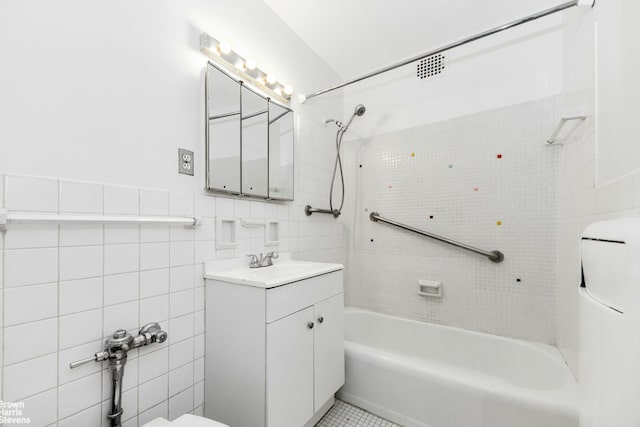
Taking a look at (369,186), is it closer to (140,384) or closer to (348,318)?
(348,318)

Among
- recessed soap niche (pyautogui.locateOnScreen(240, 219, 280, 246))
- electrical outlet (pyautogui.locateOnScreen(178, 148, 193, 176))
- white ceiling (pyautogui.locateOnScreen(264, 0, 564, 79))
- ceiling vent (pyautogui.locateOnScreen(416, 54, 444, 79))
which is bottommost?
recessed soap niche (pyautogui.locateOnScreen(240, 219, 280, 246))

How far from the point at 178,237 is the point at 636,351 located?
1.37 m

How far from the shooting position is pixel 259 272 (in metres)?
1.38

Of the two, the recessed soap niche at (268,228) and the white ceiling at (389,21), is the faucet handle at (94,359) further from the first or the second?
the white ceiling at (389,21)

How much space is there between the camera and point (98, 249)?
3.01ft

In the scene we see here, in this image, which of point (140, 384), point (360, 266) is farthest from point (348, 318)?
point (140, 384)

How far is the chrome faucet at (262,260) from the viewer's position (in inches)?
57.6

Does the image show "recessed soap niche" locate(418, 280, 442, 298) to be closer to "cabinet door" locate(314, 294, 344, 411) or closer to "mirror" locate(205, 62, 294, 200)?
"cabinet door" locate(314, 294, 344, 411)

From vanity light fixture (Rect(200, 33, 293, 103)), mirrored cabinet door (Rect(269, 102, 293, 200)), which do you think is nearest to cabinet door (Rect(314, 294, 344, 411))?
mirrored cabinet door (Rect(269, 102, 293, 200))

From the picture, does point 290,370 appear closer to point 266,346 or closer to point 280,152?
point 266,346

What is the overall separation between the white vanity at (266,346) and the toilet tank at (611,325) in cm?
94

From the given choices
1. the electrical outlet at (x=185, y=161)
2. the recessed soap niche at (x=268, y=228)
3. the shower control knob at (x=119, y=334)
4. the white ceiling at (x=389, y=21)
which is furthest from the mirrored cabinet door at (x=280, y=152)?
the shower control knob at (x=119, y=334)

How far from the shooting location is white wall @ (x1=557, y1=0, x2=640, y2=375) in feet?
2.79

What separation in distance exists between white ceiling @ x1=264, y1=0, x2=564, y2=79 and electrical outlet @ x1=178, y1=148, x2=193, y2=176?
3.88 ft
